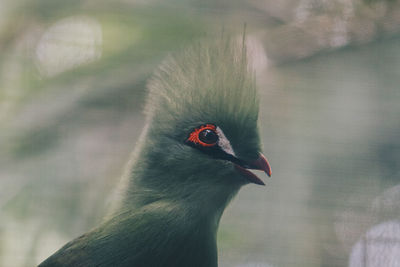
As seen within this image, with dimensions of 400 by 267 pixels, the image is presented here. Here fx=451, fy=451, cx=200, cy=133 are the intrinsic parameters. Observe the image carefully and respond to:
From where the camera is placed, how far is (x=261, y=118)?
1.05 metres

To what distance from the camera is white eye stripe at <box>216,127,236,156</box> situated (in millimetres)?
610


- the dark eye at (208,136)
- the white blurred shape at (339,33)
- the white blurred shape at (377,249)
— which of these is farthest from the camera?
the white blurred shape at (339,33)

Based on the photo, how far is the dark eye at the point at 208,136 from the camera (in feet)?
1.97

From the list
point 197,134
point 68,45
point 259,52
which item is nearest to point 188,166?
point 197,134

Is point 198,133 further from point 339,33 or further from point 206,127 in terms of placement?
point 339,33

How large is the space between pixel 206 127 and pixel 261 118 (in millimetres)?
466

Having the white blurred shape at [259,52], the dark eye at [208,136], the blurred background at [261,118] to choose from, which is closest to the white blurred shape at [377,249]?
the blurred background at [261,118]

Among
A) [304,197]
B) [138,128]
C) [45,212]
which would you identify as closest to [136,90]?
[138,128]

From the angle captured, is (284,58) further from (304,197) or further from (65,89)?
(65,89)

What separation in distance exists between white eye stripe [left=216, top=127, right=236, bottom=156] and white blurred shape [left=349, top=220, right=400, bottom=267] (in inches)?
20.7

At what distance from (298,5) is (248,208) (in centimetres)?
49

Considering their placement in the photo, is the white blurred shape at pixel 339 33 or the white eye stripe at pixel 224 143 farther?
the white blurred shape at pixel 339 33

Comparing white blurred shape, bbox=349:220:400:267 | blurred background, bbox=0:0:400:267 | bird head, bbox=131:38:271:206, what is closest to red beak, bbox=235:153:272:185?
bird head, bbox=131:38:271:206

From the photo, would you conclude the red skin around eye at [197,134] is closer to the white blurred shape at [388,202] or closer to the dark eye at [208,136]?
the dark eye at [208,136]
